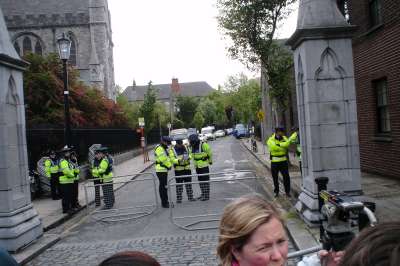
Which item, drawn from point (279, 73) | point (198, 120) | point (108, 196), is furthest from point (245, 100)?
point (108, 196)

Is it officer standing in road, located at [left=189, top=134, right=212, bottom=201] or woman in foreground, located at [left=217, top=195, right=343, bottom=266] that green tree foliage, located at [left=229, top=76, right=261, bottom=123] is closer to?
officer standing in road, located at [left=189, top=134, right=212, bottom=201]

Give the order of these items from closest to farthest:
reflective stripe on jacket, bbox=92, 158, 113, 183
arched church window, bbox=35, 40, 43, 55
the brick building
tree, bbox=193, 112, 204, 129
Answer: the brick building < reflective stripe on jacket, bbox=92, 158, 113, 183 < arched church window, bbox=35, 40, 43, 55 < tree, bbox=193, 112, 204, 129

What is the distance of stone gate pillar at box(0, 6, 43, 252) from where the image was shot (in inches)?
350

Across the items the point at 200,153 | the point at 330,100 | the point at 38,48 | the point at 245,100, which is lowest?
the point at 200,153

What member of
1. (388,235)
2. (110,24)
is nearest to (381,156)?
(388,235)

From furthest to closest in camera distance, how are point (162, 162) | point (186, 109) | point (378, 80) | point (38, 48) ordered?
point (186, 109)
point (38, 48)
point (378, 80)
point (162, 162)

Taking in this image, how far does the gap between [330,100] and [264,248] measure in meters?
6.96

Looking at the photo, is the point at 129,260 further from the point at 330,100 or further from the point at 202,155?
the point at 202,155

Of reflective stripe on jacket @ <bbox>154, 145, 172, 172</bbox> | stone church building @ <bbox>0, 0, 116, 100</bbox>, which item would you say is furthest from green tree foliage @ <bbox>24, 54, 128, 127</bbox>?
stone church building @ <bbox>0, 0, 116, 100</bbox>

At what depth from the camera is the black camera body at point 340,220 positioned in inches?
104

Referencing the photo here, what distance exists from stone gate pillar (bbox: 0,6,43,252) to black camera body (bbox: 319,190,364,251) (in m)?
7.41

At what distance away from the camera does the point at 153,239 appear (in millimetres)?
9172

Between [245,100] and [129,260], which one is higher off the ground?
[245,100]

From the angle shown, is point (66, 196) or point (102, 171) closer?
point (66, 196)
